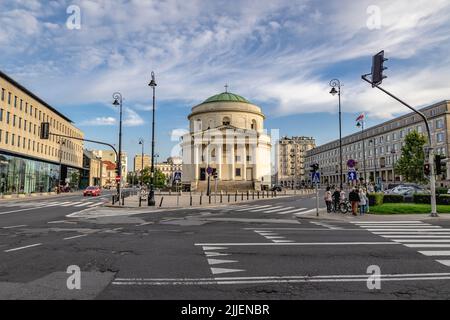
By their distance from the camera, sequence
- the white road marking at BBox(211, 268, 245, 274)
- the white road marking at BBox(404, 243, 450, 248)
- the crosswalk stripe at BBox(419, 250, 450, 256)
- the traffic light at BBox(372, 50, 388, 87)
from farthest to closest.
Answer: the traffic light at BBox(372, 50, 388, 87), the white road marking at BBox(404, 243, 450, 248), the crosswalk stripe at BBox(419, 250, 450, 256), the white road marking at BBox(211, 268, 245, 274)

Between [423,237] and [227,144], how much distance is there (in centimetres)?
6587

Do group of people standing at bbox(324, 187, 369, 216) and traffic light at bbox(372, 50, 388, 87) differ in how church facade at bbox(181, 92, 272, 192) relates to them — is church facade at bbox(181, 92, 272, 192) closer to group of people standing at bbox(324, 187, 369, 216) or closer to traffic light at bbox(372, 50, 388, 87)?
group of people standing at bbox(324, 187, 369, 216)

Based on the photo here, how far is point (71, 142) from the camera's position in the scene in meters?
77.9

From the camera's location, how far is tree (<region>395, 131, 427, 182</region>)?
54781mm

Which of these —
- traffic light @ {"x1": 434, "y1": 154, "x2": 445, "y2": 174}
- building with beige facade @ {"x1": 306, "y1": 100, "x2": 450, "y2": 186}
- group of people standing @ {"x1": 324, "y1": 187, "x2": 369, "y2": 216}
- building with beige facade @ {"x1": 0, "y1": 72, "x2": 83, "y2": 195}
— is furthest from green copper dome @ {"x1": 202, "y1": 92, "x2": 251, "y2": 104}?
traffic light @ {"x1": 434, "y1": 154, "x2": 445, "y2": 174}

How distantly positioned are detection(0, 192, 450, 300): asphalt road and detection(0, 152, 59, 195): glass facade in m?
38.2

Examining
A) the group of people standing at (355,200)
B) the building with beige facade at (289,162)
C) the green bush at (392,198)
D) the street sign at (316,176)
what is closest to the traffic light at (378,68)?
the street sign at (316,176)

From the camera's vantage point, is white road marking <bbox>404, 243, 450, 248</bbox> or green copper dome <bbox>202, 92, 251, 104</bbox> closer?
white road marking <bbox>404, 243, 450, 248</bbox>

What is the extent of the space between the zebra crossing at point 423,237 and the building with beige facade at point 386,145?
3610 centimetres

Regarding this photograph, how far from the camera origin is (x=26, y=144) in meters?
52.8

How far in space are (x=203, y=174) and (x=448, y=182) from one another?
51.0 m

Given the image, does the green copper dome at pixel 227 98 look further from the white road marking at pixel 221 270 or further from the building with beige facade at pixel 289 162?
the white road marking at pixel 221 270

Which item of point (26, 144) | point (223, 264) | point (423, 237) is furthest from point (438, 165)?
point (26, 144)
